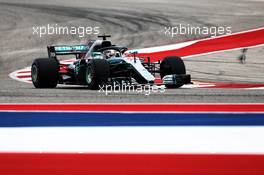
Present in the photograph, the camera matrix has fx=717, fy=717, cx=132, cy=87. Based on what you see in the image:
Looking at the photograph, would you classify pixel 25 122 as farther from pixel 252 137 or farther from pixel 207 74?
pixel 207 74

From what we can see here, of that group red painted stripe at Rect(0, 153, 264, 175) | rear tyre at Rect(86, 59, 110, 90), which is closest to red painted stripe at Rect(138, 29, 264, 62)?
rear tyre at Rect(86, 59, 110, 90)

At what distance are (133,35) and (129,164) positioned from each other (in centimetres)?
1539

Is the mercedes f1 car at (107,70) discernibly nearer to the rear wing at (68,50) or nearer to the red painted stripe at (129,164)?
the rear wing at (68,50)

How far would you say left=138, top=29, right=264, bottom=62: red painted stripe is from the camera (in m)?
17.9

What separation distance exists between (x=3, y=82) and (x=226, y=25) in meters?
9.41

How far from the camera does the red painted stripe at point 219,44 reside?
704 inches

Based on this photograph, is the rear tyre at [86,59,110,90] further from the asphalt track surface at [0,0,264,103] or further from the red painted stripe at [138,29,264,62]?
the red painted stripe at [138,29,264,62]

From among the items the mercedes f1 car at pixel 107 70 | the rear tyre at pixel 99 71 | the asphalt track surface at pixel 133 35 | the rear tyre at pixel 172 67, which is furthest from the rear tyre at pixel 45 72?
the rear tyre at pixel 172 67

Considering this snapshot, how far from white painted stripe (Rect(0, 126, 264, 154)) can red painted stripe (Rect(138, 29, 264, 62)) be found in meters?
10.3

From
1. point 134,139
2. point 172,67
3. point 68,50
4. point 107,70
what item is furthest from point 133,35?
point 134,139

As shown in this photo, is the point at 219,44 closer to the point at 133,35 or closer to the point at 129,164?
the point at 133,35

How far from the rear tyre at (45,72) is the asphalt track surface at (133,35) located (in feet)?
0.69

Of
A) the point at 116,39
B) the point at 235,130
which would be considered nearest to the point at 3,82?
the point at 116,39

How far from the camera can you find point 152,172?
16.5ft
